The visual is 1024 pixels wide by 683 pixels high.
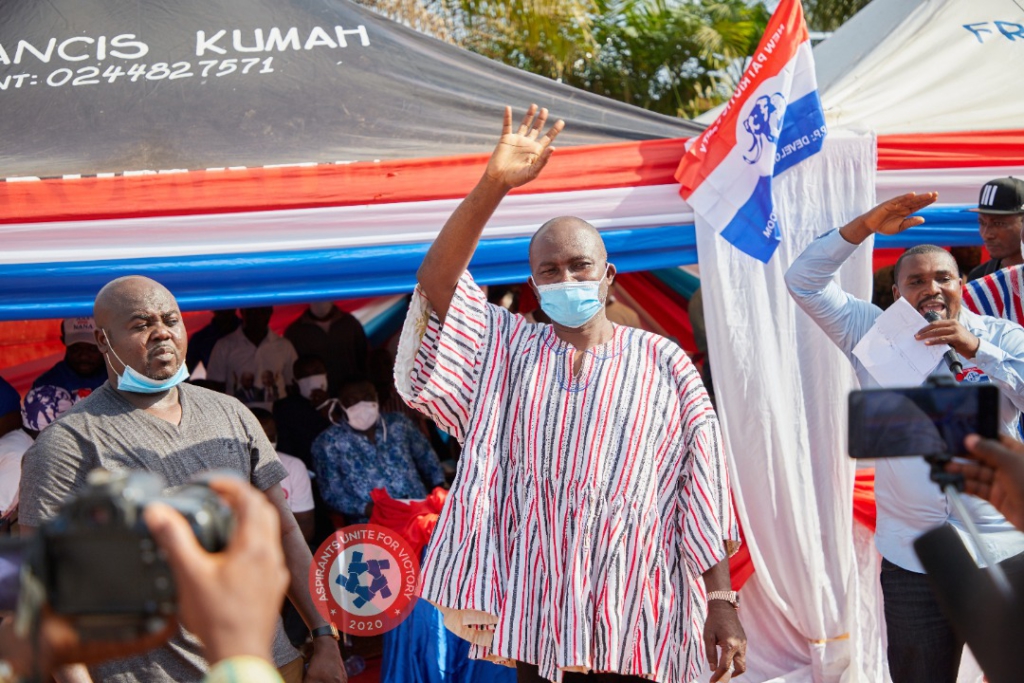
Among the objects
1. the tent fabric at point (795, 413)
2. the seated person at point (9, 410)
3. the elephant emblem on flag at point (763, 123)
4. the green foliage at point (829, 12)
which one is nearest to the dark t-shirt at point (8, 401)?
the seated person at point (9, 410)

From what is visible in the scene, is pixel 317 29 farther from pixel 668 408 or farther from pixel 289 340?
pixel 668 408

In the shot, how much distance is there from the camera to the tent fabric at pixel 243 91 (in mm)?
4664

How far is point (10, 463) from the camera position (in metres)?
4.85

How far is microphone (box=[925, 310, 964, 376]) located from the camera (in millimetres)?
3359

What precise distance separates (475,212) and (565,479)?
0.74 m

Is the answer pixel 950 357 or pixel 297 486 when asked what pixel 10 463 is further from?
pixel 950 357

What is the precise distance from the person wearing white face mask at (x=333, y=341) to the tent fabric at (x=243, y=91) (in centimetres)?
185

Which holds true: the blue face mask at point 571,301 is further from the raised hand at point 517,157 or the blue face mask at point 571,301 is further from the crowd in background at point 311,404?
the crowd in background at point 311,404

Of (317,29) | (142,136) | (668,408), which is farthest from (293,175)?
(668,408)

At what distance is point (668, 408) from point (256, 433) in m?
1.13

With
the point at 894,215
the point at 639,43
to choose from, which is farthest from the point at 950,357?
the point at 639,43

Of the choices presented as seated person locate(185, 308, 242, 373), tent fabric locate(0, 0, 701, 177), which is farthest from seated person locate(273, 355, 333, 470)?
tent fabric locate(0, 0, 701, 177)

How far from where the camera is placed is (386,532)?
5.04 meters

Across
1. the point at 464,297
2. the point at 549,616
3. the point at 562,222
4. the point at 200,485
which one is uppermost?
the point at 562,222
